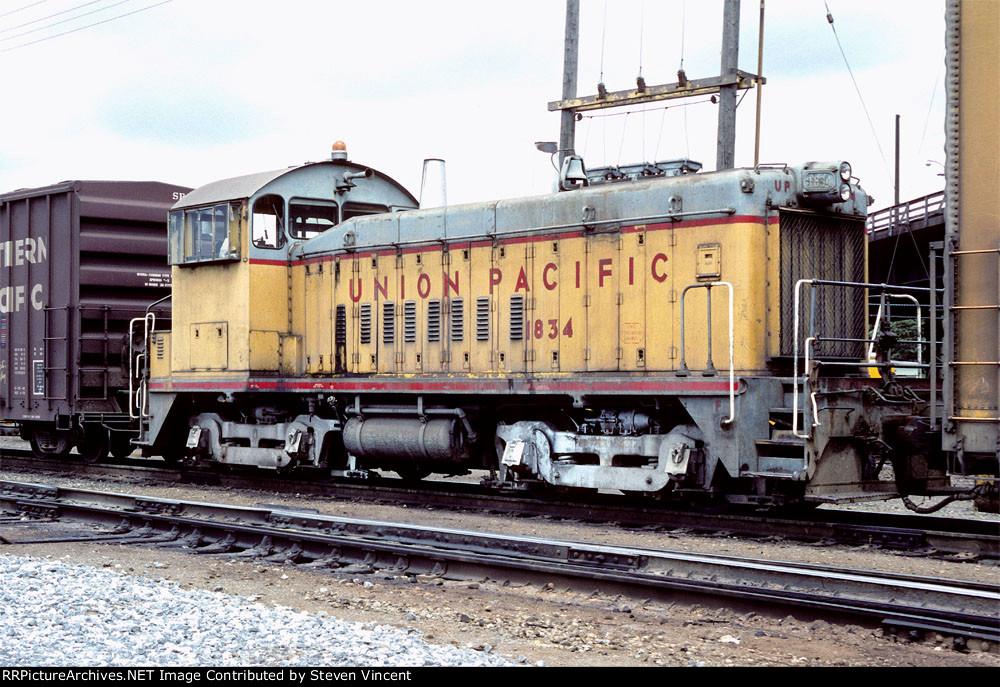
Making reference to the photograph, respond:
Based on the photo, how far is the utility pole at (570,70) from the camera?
61.3 feet

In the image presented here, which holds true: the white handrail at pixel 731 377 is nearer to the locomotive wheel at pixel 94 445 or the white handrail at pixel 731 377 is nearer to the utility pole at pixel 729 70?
the utility pole at pixel 729 70

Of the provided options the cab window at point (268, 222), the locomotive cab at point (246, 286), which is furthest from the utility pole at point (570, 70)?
the cab window at point (268, 222)

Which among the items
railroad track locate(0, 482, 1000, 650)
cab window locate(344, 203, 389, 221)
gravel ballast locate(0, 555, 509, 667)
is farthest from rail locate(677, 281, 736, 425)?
cab window locate(344, 203, 389, 221)

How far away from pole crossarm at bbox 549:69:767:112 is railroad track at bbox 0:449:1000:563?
24.2 feet

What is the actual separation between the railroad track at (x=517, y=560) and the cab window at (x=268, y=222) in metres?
3.91

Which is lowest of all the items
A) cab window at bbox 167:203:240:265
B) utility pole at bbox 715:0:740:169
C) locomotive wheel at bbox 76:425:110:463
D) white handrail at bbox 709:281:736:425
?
locomotive wheel at bbox 76:425:110:463

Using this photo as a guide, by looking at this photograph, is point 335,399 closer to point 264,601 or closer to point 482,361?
point 482,361

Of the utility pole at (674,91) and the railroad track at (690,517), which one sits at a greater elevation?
the utility pole at (674,91)

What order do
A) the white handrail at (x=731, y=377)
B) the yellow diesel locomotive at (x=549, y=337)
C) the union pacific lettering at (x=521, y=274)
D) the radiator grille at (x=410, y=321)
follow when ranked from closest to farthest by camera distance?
the white handrail at (x=731, y=377), the yellow diesel locomotive at (x=549, y=337), the union pacific lettering at (x=521, y=274), the radiator grille at (x=410, y=321)

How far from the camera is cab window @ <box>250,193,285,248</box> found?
13555 mm

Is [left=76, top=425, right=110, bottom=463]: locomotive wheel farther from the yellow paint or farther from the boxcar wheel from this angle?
the boxcar wheel

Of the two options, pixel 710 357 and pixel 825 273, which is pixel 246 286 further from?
pixel 825 273

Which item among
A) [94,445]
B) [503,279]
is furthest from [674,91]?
[94,445]

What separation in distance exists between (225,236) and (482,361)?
3.97m
